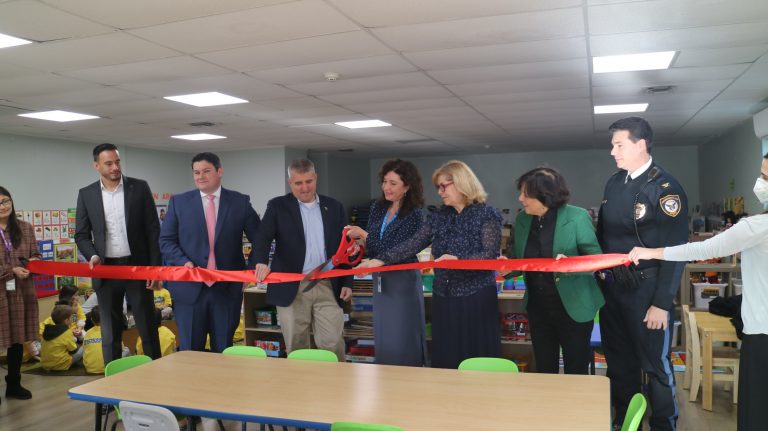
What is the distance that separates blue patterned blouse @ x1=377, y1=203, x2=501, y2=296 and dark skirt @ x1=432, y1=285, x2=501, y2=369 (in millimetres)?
49

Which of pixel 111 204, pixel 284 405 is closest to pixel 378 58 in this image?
pixel 111 204

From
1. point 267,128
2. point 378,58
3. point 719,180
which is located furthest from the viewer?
point 719,180

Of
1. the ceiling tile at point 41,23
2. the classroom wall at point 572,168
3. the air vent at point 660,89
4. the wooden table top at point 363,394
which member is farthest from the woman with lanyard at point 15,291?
the classroom wall at point 572,168

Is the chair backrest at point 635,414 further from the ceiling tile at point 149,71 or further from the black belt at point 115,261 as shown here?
the ceiling tile at point 149,71

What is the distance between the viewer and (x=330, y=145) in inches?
436

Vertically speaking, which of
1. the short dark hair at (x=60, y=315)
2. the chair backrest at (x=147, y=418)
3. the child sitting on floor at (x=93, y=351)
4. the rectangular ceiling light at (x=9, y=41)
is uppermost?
the rectangular ceiling light at (x=9, y=41)

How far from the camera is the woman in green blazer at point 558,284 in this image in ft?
10.4

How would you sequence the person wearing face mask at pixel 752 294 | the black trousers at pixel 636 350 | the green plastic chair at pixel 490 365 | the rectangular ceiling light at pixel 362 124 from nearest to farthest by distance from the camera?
the person wearing face mask at pixel 752 294 → the green plastic chair at pixel 490 365 → the black trousers at pixel 636 350 → the rectangular ceiling light at pixel 362 124

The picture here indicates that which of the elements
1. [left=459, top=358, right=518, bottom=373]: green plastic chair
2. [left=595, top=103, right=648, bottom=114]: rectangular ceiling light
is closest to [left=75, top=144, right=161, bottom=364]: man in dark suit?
[left=459, top=358, right=518, bottom=373]: green plastic chair

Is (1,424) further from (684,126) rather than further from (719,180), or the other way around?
(719,180)

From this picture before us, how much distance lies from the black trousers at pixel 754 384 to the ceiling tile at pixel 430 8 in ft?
6.72

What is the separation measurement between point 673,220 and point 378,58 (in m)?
2.59

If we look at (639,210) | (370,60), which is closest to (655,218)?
(639,210)

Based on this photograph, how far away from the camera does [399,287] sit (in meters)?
3.62
